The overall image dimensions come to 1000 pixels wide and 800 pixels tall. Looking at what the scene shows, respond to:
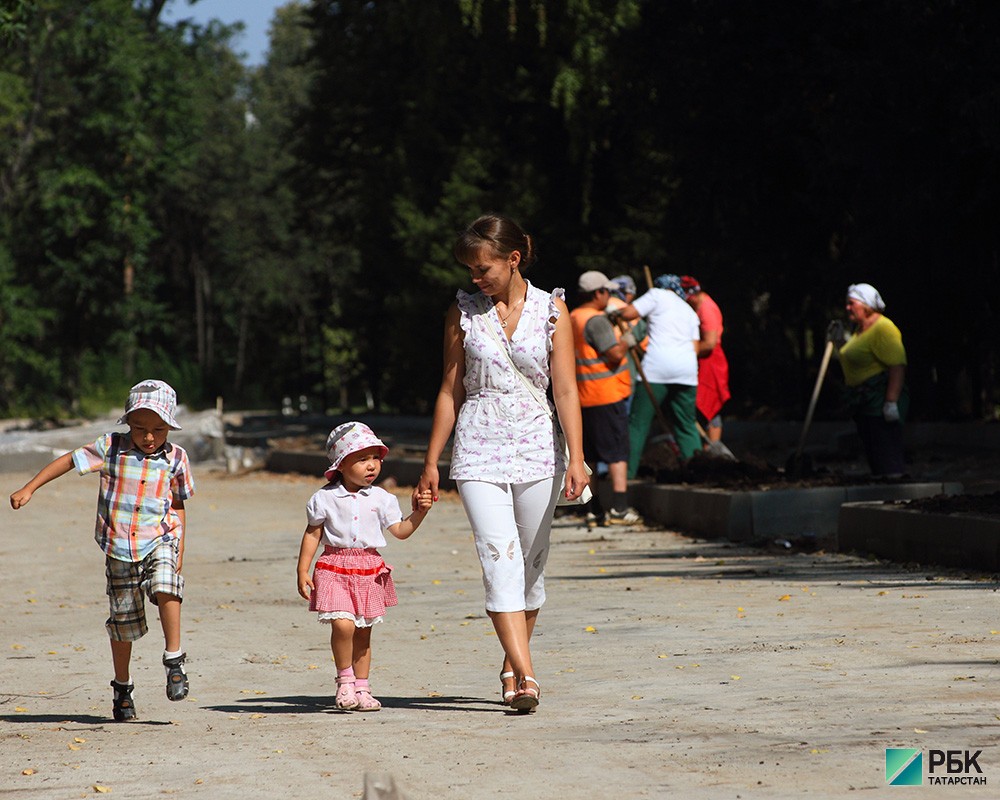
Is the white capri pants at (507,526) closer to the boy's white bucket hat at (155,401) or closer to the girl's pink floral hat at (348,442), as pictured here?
the girl's pink floral hat at (348,442)

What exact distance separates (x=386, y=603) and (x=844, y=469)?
1332 centimetres

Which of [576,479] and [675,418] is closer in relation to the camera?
[576,479]

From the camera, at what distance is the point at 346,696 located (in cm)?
711

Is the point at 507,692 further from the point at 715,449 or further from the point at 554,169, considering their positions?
the point at 554,169

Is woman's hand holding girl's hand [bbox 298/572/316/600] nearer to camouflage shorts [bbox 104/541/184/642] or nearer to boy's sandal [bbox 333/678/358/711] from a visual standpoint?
boy's sandal [bbox 333/678/358/711]

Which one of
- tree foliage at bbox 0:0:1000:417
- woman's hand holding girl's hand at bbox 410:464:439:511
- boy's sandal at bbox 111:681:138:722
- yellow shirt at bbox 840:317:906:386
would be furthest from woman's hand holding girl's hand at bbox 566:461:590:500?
tree foliage at bbox 0:0:1000:417

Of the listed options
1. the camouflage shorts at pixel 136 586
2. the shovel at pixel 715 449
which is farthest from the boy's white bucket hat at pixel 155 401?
the shovel at pixel 715 449

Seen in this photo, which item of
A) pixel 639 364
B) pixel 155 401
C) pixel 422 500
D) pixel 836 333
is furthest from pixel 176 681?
pixel 836 333

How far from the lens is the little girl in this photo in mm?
7129

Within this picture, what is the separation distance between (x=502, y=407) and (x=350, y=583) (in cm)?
91

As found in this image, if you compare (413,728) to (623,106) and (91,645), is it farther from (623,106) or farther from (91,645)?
(623,106)

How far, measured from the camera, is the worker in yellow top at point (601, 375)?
48.2ft

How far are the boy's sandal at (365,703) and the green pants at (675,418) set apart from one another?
8.88 meters

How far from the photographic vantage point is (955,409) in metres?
25.0
